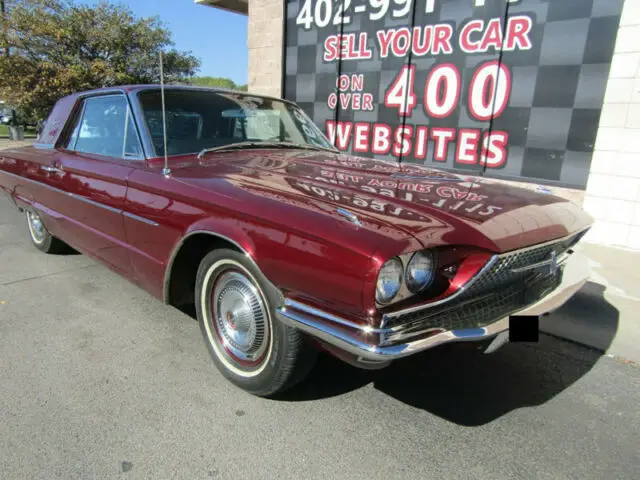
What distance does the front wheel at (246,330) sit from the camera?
7.15ft

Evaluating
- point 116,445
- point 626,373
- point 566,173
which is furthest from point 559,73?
point 116,445

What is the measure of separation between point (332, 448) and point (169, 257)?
4.59 feet

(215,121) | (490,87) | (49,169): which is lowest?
(49,169)

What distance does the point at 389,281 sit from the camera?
1.85 metres

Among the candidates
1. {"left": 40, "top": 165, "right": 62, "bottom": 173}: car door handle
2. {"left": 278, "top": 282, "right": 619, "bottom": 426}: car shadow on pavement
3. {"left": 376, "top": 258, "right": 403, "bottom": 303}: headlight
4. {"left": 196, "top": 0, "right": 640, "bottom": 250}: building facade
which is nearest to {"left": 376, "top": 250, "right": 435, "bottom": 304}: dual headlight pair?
{"left": 376, "top": 258, "right": 403, "bottom": 303}: headlight

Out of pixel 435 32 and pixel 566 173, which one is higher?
pixel 435 32

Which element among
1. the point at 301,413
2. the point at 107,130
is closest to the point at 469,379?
the point at 301,413

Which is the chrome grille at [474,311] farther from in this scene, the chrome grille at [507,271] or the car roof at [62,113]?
the car roof at [62,113]

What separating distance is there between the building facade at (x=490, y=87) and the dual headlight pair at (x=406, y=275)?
3869 mm

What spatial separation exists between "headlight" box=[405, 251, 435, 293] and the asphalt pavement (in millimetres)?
352

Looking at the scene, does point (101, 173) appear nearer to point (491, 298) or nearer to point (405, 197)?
point (405, 197)

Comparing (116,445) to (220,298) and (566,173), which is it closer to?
(220,298)

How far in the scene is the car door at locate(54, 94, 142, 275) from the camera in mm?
3145

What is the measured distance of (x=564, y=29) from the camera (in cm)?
588
